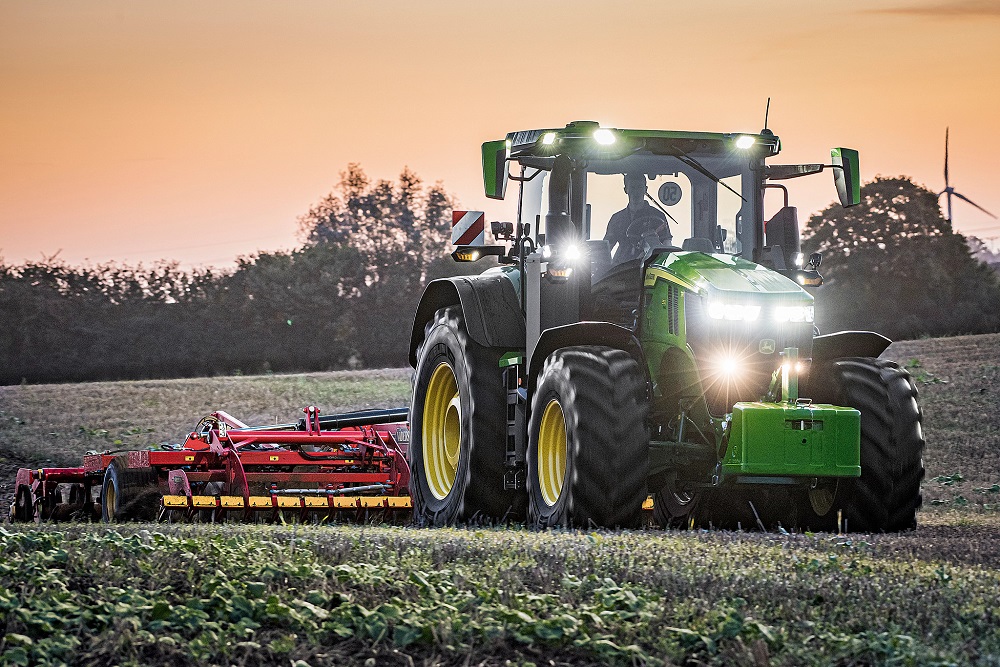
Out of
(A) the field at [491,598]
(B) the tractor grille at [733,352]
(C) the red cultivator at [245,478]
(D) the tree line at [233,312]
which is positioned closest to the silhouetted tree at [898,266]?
(D) the tree line at [233,312]

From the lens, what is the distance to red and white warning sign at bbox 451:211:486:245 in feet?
37.2

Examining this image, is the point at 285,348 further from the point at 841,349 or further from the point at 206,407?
the point at 841,349

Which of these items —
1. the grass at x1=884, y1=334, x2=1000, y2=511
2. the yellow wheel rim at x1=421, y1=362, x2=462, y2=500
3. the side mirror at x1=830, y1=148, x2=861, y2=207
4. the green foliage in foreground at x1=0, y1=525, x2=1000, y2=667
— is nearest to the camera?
the green foliage in foreground at x1=0, y1=525, x2=1000, y2=667

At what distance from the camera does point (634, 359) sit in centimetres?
997

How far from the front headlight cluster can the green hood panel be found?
7cm

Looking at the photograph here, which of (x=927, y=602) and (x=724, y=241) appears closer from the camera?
(x=927, y=602)

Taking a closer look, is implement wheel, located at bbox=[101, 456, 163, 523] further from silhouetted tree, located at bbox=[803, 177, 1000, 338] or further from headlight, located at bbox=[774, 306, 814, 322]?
silhouetted tree, located at bbox=[803, 177, 1000, 338]

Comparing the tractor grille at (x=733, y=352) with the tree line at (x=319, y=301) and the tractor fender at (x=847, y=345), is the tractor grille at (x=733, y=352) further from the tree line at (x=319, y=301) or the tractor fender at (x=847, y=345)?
the tree line at (x=319, y=301)

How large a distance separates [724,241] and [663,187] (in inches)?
26.7

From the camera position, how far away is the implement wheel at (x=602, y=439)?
9477 mm

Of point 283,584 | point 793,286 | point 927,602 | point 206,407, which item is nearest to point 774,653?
point 927,602

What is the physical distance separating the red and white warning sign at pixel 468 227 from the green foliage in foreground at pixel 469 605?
4.09m

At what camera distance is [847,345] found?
1064 cm

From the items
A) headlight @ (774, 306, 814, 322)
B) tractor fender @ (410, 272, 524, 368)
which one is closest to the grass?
headlight @ (774, 306, 814, 322)
